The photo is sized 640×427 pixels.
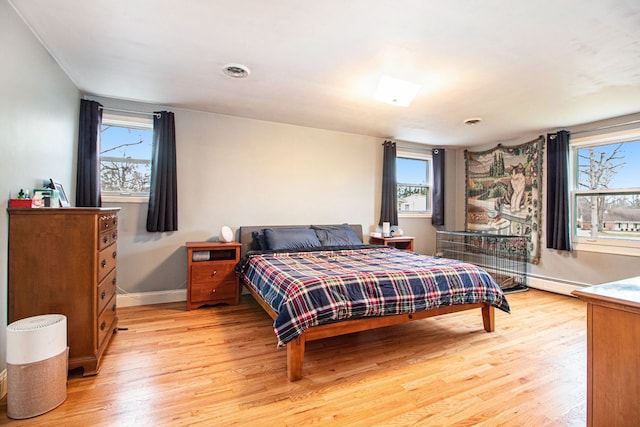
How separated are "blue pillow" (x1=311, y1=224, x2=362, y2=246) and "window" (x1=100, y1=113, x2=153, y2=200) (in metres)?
2.21

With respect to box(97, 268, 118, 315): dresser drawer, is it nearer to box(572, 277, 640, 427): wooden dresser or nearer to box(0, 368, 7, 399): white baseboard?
box(0, 368, 7, 399): white baseboard

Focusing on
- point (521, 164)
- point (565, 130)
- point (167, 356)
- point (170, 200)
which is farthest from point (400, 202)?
point (167, 356)

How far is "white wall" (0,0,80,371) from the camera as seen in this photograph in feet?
5.90

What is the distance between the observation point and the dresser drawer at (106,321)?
209cm

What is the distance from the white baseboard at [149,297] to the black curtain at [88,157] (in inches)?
43.5

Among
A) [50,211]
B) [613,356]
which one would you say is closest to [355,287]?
[613,356]

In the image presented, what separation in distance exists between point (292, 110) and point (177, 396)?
119 inches

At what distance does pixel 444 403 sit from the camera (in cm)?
178

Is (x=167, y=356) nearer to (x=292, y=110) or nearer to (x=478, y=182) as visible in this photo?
(x=292, y=110)

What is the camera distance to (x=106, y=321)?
7.45ft

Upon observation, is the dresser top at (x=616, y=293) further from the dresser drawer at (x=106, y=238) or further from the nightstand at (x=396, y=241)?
the nightstand at (x=396, y=241)

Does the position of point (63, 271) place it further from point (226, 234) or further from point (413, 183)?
point (413, 183)

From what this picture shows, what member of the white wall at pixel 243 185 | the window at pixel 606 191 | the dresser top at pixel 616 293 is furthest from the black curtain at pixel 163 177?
the window at pixel 606 191

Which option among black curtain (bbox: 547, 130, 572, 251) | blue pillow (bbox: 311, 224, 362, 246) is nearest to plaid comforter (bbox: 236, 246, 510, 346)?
blue pillow (bbox: 311, 224, 362, 246)
